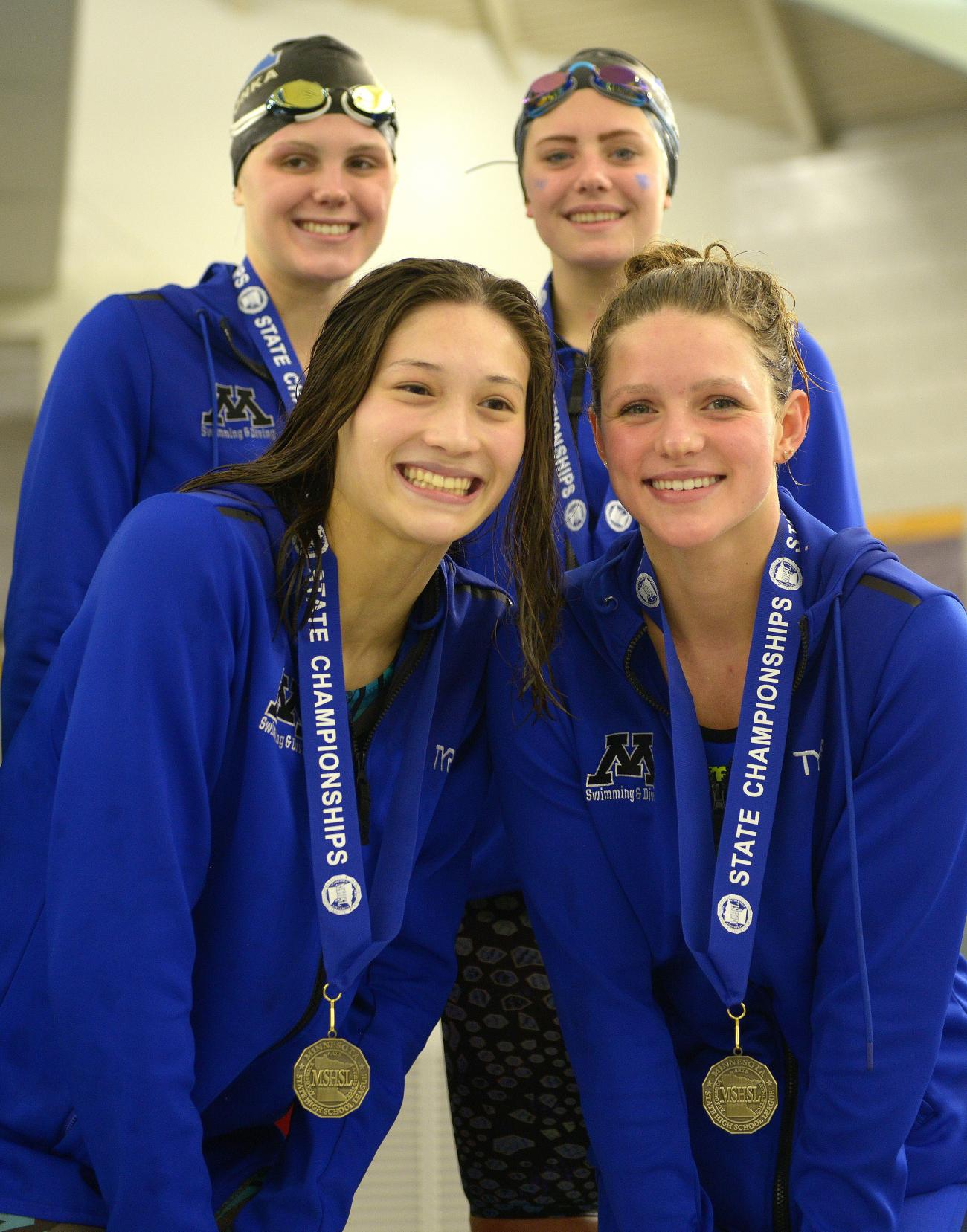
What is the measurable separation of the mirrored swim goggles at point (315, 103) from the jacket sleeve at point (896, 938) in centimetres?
140

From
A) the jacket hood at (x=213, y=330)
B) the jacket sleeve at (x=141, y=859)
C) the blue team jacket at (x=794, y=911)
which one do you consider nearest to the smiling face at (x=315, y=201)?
the jacket hood at (x=213, y=330)

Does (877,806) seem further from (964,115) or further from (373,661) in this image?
(964,115)

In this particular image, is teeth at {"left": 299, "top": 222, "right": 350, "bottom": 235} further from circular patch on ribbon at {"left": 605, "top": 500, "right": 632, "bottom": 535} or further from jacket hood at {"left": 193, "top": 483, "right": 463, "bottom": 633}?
jacket hood at {"left": 193, "top": 483, "right": 463, "bottom": 633}

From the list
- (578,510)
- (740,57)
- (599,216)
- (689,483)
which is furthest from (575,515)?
(740,57)

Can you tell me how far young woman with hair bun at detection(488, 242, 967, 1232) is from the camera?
1.80m

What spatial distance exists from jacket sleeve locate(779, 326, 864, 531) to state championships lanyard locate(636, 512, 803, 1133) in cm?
53

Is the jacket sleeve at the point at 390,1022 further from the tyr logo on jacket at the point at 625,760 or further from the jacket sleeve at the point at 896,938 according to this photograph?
the jacket sleeve at the point at 896,938

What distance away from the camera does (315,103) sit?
2.61 metres

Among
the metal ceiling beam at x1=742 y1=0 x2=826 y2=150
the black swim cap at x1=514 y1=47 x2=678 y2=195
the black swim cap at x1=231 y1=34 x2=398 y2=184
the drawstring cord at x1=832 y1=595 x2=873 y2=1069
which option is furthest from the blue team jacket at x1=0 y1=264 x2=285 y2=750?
the metal ceiling beam at x1=742 y1=0 x2=826 y2=150

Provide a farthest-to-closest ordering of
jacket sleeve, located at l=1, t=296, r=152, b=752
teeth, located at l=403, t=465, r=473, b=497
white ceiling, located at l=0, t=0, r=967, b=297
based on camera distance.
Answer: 1. white ceiling, located at l=0, t=0, r=967, b=297
2. jacket sleeve, located at l=1, t=296, r=152, b=752
3. teeth, located at l=403, t=465, r=473, b=497

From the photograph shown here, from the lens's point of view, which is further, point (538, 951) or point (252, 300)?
point (252, 300)

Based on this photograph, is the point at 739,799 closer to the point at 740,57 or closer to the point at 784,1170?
the point at 784,1170

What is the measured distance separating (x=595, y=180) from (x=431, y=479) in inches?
38.0

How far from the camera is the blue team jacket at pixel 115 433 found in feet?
7.40
